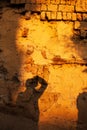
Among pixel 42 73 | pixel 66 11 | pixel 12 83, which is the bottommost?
pixel 12 83

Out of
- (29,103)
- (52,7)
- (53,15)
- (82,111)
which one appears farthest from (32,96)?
(52,7)

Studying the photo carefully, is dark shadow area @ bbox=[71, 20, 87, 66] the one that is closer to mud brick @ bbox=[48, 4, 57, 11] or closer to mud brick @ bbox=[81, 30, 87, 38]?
mud brick @ bbox=[81, 30, 87, 38]

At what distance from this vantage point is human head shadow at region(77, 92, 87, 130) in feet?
13.4

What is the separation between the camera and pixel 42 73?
4.29 metres

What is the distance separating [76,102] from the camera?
4164mm

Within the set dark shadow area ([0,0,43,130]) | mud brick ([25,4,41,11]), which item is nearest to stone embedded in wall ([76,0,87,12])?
mud brick ([25,4,41,11])

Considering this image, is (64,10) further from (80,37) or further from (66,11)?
(80,37)

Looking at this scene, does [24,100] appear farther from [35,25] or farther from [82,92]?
[35,25]

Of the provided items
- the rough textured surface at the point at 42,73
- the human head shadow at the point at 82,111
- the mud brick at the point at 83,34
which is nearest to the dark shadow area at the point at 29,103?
the rough textured surface at the point at 42,73

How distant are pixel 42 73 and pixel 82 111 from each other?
737 mm

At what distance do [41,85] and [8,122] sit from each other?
664 millimetres

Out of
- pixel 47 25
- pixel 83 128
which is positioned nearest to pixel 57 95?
pixel 83 128

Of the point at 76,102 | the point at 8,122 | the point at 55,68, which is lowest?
the point at 8,122

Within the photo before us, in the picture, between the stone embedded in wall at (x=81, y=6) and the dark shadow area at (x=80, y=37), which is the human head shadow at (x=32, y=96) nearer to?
the dark shadow area at (x=80, y=37)
